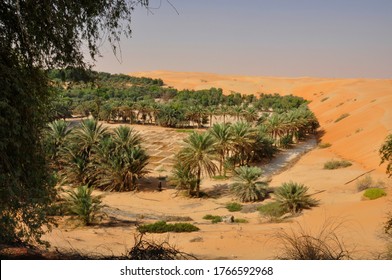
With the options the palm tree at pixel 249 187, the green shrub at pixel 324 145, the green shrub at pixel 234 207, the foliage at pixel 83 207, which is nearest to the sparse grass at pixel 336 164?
the palm tree at pixel 249 187

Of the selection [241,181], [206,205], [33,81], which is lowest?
[206,205]

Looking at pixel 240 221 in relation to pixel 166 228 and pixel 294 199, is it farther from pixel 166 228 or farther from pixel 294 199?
pixel 166 228

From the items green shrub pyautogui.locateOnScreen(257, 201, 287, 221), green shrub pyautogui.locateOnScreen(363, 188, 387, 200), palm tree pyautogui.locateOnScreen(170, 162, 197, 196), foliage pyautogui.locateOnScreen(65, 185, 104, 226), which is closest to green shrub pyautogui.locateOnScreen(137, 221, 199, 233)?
foliage pyautogui.locateOnScreen(65, 185, 104, 226)

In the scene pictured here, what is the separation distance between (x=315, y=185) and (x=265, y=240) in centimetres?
1422

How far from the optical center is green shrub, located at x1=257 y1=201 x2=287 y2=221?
18.7 metres

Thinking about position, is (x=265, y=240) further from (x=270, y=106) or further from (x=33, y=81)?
(x=270, y=106)

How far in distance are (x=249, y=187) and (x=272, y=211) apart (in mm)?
3924

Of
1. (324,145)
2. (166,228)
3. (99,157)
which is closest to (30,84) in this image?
(166,228)

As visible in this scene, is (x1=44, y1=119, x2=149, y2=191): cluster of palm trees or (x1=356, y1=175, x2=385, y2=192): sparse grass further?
(x1=44, y1=119, x2=149, y2=191): cluster of palm trees

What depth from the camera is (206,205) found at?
23.0 meters

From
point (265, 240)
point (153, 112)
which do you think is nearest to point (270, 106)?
point (153, 112)

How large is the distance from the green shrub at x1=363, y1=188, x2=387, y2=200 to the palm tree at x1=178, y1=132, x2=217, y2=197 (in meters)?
9.31

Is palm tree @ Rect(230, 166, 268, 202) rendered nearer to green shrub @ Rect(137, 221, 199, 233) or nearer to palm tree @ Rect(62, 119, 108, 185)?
green shrub @ Rect(137, 221, 199, 233)

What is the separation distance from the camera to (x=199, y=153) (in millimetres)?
23359
